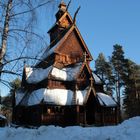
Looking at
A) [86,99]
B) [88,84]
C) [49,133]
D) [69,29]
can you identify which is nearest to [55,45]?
[69,29]

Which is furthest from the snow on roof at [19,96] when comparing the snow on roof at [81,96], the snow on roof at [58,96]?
the snow on roof at [81,96]

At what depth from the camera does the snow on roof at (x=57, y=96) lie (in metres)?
25.2

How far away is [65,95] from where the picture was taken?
26656 millimetres

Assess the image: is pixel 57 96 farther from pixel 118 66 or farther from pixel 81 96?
pixel 118 66

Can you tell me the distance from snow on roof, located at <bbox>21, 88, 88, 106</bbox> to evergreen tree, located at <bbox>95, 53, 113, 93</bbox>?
2173cm

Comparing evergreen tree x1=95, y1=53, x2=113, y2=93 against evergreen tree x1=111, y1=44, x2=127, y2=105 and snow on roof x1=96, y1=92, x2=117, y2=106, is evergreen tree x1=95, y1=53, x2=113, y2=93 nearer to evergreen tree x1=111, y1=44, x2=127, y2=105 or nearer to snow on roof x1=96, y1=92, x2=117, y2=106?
evergreen tree x1=111, y1=44, x2=127, y2=105

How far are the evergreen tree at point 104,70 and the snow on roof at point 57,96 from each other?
71.3ft

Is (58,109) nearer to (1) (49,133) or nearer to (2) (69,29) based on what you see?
(2) (69,29)

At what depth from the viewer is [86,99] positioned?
2605 cm

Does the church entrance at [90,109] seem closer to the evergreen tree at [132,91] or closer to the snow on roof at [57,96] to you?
the snow on roof at [57,96]

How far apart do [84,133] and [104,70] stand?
141 ft

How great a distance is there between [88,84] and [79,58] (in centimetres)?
520

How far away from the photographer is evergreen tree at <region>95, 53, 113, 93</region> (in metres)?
50.6

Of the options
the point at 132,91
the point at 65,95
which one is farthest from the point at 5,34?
the point at 132,91
